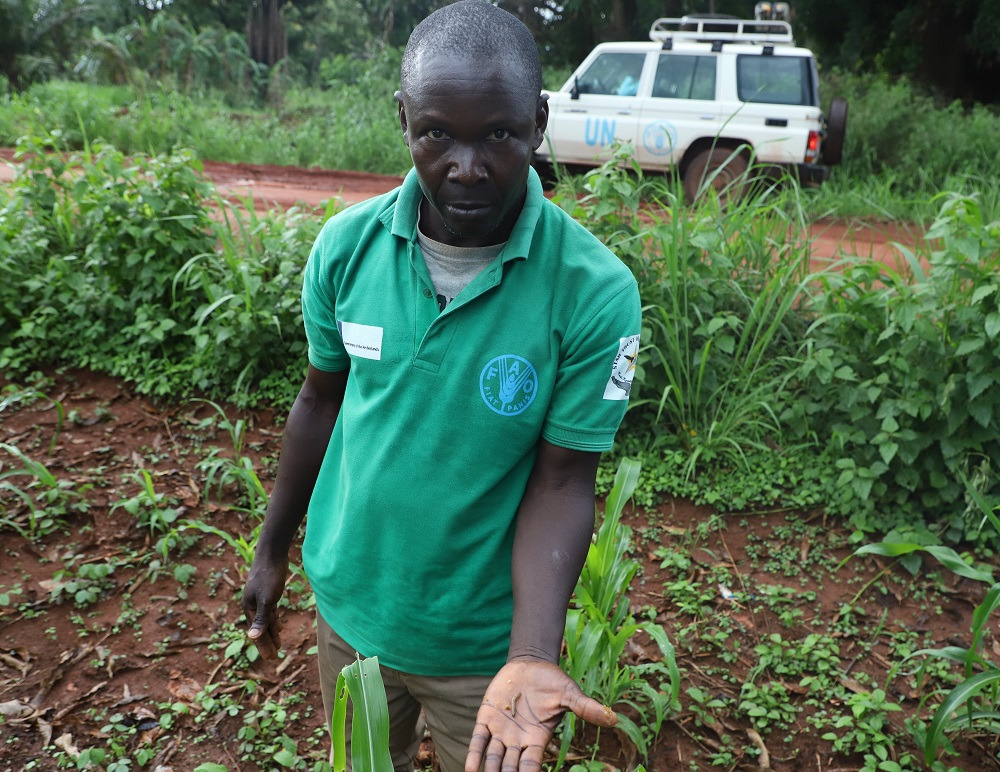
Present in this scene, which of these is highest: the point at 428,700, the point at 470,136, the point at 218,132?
the point at 470,136

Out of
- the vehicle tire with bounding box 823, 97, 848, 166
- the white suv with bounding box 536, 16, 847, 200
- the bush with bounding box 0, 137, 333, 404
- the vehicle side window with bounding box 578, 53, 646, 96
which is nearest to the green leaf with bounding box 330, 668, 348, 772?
the bush with bounding box 0, 137, 333, 404

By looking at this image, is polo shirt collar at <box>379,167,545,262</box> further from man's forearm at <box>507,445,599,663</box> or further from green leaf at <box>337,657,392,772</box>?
green leaf at <box>337,657,392,772</box>

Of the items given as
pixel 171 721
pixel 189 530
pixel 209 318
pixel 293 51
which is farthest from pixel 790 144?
pixel 293 51

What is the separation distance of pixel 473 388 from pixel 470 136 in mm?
384

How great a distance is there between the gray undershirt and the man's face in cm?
7

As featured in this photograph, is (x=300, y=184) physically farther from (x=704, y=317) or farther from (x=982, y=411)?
(x=982, y=411)

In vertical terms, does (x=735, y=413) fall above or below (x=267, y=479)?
above

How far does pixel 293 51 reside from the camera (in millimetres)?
26828

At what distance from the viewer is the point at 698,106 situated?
798 cm

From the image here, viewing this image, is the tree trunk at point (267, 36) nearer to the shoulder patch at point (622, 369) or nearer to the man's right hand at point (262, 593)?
the man's right hand at point (262, 593)

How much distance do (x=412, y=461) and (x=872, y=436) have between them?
2.61 metres

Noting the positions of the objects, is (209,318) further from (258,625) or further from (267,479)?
(258,625)

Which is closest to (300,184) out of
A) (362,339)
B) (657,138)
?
(657,138)

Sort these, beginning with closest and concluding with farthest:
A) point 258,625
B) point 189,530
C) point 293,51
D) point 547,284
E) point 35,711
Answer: point 547,284 < point 258,625 < point 35,711 < point 189,530 < point 293,51
